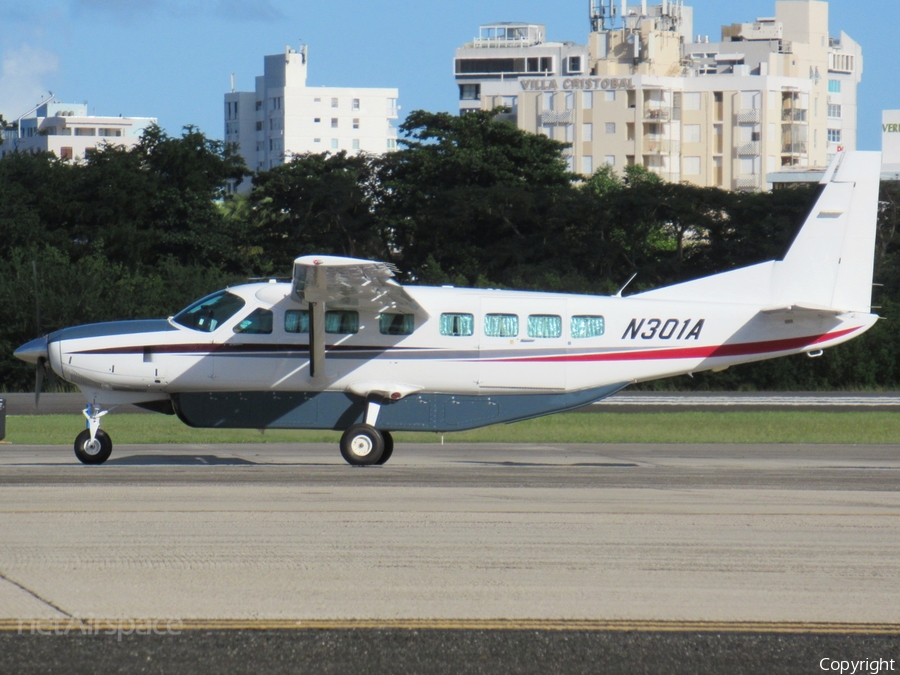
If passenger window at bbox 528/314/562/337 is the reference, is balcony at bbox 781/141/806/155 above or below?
above

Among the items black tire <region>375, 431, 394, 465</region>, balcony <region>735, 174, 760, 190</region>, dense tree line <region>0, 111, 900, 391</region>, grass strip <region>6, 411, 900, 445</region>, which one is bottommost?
grass strip <region>6, 411, 900, 445</region>

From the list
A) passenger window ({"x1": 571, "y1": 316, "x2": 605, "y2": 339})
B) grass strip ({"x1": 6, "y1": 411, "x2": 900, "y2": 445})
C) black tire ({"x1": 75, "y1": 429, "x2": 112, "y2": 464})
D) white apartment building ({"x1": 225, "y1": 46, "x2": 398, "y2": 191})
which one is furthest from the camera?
white apartment building ({"x1": 225, "y1": 46, "x2": 398, "y2": 191})

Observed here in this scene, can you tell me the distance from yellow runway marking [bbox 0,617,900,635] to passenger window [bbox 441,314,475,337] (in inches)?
376

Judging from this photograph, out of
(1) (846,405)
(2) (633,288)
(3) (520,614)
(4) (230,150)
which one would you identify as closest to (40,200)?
(4) (230,150)

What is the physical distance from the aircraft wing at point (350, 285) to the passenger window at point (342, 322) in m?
0.12

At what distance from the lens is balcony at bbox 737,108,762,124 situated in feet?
413

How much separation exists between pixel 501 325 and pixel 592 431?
842 centimetres

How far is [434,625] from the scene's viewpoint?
265 inches

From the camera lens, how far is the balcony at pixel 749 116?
12600cm

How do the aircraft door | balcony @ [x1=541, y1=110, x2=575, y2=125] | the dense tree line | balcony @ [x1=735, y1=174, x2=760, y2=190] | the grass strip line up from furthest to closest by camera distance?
balcony @ [x1=735, y1=174, x2=760, y2=190]
balcony @ [x1=541, y1=110, x2=575, y2=125]
the dense tree line
the grass strip
the aircraft door

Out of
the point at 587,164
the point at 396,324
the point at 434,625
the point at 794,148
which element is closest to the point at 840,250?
the point at 396,324

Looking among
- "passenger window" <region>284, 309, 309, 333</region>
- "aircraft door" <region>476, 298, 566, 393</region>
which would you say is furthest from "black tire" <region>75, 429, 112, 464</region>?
"aircraft door" <region>476, 298, 566, 393</region>

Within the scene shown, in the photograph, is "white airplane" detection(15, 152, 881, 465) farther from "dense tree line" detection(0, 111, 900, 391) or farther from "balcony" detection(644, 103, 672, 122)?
"balcony" detection(644, 103, 672, 122)

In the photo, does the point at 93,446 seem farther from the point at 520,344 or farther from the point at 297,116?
the point at 297,116
